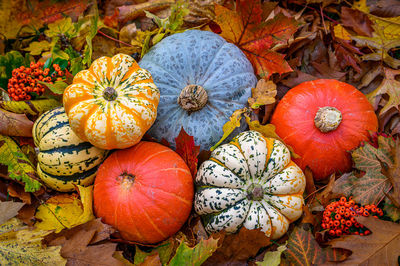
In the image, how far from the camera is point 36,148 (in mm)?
2492

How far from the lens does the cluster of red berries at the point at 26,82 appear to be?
2539 mm

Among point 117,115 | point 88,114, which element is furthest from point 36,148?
point 117,115

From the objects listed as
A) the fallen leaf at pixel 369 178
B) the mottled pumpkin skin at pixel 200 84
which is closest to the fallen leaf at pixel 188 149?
the mottled pumpkin skin at pixel 200 84

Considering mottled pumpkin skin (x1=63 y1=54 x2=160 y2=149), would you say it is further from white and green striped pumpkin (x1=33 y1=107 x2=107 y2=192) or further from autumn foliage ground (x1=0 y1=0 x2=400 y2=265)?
autumn foliage ground (x1=0 y1=0 x2=400 y2=265)

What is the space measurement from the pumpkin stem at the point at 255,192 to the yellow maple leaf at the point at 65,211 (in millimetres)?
1061

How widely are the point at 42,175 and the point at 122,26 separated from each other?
1.56 meters

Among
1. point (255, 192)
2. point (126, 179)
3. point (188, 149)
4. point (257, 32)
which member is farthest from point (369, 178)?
point (126, 179)

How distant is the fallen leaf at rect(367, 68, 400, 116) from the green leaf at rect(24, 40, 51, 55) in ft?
9.56

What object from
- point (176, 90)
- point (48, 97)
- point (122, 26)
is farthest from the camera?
point (122, 26)

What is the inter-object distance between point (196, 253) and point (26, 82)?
189cm

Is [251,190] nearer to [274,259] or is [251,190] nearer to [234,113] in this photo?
[274,259]

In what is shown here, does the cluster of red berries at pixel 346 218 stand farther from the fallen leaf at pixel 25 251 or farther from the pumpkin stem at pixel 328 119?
the fallen leaf at pixel 25 251

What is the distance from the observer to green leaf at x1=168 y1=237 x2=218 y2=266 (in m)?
1.77

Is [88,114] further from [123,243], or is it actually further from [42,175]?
[123,243]
